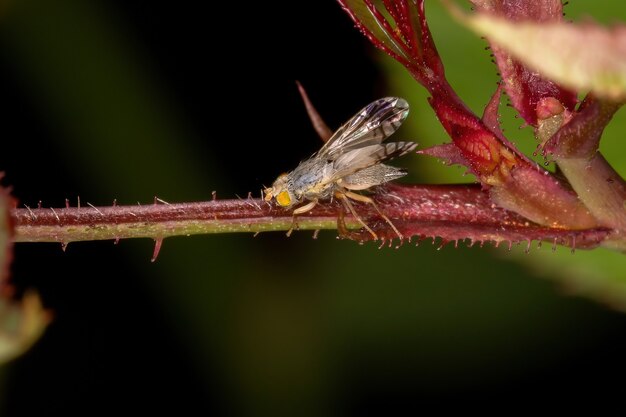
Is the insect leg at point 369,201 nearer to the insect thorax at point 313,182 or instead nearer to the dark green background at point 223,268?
the insect thorax at point 313,182

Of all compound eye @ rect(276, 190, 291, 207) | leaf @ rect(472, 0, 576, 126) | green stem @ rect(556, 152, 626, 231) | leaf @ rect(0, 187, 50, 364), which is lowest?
green stem @ rect(556, 152, 626, 231)

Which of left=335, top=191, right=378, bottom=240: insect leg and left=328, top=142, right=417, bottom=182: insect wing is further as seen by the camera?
left=328, top=142, right=417, bottom=182: insect wing

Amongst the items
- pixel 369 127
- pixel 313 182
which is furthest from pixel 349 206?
pixel 369 127

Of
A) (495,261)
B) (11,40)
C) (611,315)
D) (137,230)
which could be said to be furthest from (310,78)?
(137,230)

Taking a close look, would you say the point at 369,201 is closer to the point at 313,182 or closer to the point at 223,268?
the point at 313,182

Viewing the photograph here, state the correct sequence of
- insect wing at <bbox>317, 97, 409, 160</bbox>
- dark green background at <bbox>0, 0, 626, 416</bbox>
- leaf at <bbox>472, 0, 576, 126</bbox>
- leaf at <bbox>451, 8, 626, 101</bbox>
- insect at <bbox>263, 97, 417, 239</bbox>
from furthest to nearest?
dark green background at <bbox>0, 0, 626, 416</bbox> < insect wing at <bbox>317, 97, 409, 160</bbox> < insect at <bbox>263, 97, 417, 239</bbox> < leaf at <bbox>472, 0, 576, 126</bbox> < leaf at <bbox>451, 8, 626, 101</bbox>

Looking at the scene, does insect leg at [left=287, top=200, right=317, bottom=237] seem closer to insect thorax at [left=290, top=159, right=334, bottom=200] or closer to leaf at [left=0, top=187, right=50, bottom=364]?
insect thorax at [left=290, top=159, right=334, bottom=200]

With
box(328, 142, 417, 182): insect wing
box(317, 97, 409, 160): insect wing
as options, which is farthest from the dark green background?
box(328, 142, 417, 182): insect wing
